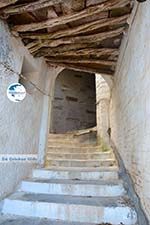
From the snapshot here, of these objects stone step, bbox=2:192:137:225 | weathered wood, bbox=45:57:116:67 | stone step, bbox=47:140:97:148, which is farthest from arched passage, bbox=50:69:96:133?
stone step, bbox=2:192:137:225

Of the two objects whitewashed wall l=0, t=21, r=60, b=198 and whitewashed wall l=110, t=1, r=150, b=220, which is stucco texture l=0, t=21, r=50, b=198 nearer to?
whitewashed wall l=0, t=21, r=60, b=198

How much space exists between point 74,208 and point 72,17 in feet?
5.87

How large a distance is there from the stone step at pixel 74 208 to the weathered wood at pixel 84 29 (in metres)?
1.72

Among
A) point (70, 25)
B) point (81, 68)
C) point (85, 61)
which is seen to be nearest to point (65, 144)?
point (81, 68)

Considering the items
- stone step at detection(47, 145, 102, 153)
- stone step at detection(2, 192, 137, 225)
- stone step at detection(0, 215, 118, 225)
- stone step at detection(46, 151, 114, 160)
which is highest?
stone step at detection(47, 145, 102, 153)

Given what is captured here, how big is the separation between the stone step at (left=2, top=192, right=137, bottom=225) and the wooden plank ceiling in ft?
5.60

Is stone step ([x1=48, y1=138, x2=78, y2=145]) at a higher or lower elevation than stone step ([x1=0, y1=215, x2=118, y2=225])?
higher

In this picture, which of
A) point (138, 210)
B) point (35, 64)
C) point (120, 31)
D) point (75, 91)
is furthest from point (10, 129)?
point (75, 91)

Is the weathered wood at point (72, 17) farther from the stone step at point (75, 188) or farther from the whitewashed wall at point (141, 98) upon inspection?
the stone step at point (75, 188)

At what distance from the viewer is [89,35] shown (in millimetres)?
2338

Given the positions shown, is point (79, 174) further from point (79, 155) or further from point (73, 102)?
point (73, 102)

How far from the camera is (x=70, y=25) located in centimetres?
222

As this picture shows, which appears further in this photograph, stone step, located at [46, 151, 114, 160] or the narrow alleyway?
stone step, located at [46, 151, 114, 160]

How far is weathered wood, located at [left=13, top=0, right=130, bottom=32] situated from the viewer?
1.82 metres
